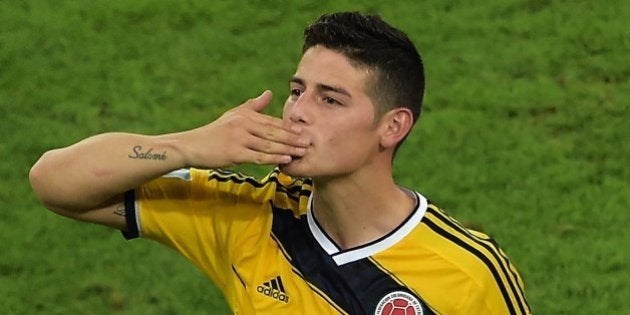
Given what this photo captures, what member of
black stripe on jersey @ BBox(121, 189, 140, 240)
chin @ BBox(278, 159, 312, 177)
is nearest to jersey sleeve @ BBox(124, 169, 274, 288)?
black stripe on jersey @ BBox(121, 189, 140, 240)

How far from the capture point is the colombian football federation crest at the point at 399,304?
11.6 ft

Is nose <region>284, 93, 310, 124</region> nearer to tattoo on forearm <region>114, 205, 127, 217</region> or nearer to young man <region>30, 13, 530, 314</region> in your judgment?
young man <region>30, 13, 530, 314</region>

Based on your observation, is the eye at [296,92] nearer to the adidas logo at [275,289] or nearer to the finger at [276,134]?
the finger at [276,134]

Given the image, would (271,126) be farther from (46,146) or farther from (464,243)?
(46,146)

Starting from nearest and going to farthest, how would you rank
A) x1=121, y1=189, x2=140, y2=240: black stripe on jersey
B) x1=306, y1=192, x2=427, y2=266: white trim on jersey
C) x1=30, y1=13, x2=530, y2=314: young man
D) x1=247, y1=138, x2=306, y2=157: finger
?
x1=247, y1=138, x2=306, y2=157: finger, x1=30, y1=13, x2=530, y2=314: young man, x1=306, y1=192, x2=427, y2=266: white trim on jersey, x1=121, y1=189, x2=140, y2=240: black stripe on jersey

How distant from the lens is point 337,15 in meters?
3.70

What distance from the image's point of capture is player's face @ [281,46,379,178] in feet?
11.3

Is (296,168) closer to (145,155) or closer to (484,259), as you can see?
(145,155)

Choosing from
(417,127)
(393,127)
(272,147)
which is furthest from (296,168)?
(417,127)

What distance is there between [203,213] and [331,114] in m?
0.57

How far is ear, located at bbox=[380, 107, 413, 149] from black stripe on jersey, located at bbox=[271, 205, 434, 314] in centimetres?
37

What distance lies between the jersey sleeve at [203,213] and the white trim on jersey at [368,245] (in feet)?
0.52

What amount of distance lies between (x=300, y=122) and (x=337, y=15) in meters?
0.45

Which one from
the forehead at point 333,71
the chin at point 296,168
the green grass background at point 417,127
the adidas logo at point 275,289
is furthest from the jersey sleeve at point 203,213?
the green grass background at point 417,127
